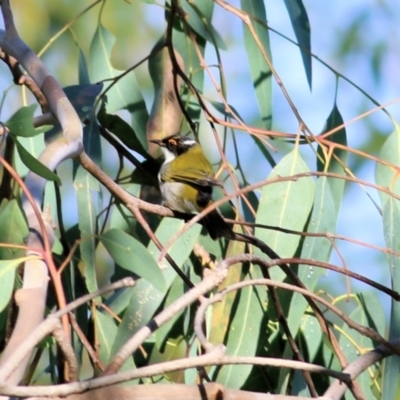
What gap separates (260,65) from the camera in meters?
2.90

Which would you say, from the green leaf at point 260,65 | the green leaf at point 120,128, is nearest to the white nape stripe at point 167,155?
the green leaf at point 120,128

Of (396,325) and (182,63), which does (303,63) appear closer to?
(182,63)

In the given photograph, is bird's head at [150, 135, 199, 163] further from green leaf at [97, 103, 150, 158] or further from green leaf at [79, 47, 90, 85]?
green leaf at [79, 47, 90, 85]

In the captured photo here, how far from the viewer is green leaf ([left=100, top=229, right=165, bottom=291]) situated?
5.62 feet

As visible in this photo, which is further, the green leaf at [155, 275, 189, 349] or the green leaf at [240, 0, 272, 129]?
the green leaf at [240, 0, 272, 129]

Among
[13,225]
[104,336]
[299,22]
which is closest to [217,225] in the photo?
[104,336]

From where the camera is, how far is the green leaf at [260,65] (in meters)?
2.87

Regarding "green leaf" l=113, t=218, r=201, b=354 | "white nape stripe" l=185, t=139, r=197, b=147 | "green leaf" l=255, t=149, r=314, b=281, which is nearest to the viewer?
"green leaf" l=113, t=218, r=201, b=354

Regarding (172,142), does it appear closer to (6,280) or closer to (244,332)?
(244,332)

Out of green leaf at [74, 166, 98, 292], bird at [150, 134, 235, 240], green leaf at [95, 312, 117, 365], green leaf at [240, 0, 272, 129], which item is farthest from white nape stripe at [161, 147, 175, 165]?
green leaf at [95, 312, 117, 365]

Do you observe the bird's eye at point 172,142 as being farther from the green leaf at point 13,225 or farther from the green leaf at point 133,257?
the green leaf at point 133,257

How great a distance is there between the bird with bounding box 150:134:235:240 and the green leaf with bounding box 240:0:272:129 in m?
0.31

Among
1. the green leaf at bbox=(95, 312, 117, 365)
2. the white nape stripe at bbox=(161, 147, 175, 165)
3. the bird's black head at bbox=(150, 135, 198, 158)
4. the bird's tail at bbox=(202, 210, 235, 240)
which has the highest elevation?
the bird's black head at bbox=(150, 135, 198, 158)

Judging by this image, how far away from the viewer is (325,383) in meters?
2.49
